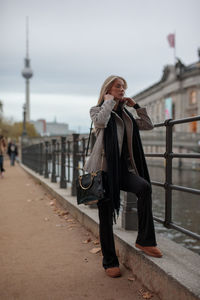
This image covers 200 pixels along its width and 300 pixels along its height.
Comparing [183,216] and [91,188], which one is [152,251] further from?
[183,216]

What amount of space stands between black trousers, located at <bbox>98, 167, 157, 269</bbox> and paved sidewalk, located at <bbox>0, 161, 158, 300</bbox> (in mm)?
265

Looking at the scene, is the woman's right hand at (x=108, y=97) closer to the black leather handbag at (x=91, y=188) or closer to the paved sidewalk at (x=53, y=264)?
the black leather handbag at (x=91, y=188)

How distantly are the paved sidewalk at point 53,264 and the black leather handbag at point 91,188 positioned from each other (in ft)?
2.38

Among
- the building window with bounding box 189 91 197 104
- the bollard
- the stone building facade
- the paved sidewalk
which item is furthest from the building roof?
the bollard

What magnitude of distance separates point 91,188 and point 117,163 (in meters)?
0.31

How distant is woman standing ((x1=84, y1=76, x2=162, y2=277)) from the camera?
9.96 feet

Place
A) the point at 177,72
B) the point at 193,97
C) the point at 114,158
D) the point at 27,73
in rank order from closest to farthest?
the point at 114,158
the point at 193,97
the point at 177,72
the point at 27,73

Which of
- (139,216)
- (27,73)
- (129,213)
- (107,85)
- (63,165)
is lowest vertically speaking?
(129,213)

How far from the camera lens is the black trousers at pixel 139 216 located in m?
3.05

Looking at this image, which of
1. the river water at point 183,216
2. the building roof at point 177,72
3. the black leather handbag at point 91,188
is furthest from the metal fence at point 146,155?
the building roof at point 177,72

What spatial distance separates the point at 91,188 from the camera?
3088 millimetres

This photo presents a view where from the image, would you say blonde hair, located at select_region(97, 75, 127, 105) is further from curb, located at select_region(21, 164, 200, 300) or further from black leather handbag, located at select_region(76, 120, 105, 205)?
curb, located at select_region(21, 164, 200, 300)

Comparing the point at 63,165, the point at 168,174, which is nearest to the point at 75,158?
the point at 63,165

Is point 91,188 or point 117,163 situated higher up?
point 117,163
